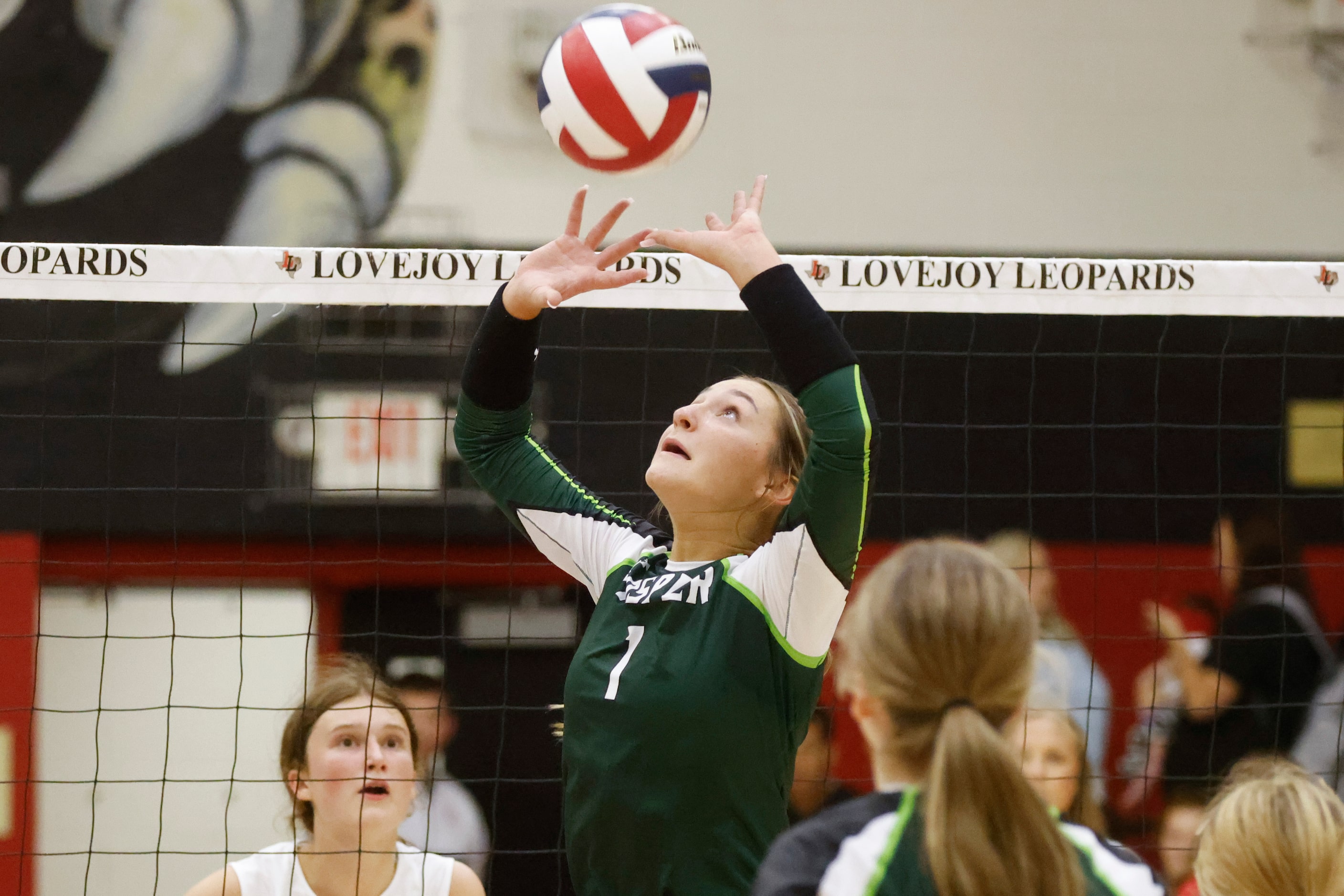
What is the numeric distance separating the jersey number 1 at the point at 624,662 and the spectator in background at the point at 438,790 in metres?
3.22

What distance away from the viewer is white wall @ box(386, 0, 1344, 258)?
8.33 meters

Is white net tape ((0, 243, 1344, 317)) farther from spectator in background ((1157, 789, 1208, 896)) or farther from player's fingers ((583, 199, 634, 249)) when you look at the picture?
spectator in background ((1157, 789, 1208, 896))

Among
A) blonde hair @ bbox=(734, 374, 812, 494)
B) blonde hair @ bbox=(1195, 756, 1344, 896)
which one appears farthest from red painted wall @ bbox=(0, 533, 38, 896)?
blonde hair @ bbox=(1195, 756, 1344, 896)

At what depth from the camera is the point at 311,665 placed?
7.34 m

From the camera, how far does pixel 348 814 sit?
3535 mm

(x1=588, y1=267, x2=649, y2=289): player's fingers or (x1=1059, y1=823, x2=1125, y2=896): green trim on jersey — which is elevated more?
(x1=588, y1=267, x2=649, y2=289): player's fingers

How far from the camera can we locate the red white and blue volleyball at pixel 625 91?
10.2ft

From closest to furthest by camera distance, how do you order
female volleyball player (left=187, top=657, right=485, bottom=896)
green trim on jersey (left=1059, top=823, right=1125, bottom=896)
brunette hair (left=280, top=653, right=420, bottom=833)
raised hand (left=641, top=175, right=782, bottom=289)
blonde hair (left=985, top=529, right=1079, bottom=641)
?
green trim on jersey (left=1059, top=823, right=1125, bottom=896)
raised hand (left=641, top=175, right=782, bottom=289)
female volleyball player (left=187, top=657, right=485, bottom=896)
brunette hair (left=280, top=653, right=420, bottom=833)
blonde hair (left=985, top=529, right=1079, bottom=641)

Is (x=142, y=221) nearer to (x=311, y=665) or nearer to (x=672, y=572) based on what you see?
(x=311, y=665)

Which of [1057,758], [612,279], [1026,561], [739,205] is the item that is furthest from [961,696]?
[1026,561]

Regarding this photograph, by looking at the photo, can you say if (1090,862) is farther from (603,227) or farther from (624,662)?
(603,227)

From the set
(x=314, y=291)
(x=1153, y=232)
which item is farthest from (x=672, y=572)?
(x=1153, y=232)

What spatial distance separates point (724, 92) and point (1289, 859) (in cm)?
668

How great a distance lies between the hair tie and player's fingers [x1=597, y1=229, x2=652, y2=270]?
127 cm
